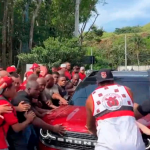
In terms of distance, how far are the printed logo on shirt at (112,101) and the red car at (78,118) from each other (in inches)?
50.4

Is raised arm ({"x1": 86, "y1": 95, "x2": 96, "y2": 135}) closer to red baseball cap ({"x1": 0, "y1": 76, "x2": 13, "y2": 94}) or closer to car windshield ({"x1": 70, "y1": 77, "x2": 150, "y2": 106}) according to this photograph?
red baseball cap ({"x1": 0, "y1": 76, "x2": 13, "y2": 94})

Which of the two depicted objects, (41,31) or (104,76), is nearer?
(104,76)

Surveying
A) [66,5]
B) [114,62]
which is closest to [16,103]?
[66,5]

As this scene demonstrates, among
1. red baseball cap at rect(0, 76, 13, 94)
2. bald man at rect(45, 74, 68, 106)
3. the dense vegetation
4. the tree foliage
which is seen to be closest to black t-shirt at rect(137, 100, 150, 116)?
red baseball cap at rect(0, 76, 13, 94)

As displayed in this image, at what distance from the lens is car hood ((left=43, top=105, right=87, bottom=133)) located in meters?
5.11

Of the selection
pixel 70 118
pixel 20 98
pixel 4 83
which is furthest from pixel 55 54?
pixel 4 83

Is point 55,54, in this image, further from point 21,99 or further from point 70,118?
point 21,99

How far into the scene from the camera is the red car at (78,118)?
5.00m

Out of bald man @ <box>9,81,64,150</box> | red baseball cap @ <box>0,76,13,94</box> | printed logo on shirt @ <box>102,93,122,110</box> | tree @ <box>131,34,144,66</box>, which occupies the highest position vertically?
tree @ <box>131,34,144,66</box>

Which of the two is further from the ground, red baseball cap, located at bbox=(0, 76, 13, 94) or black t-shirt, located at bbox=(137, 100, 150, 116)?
red baseball cap, located at bbox=(0, 76, 13, 94)

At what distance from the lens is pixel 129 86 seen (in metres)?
6.56

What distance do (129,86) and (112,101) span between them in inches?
114

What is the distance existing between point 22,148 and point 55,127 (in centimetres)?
55

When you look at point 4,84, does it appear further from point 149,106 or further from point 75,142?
point 149,106
